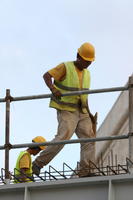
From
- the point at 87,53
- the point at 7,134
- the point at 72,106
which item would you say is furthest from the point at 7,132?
the point at 87,53

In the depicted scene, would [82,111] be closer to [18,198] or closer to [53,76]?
[53,76]

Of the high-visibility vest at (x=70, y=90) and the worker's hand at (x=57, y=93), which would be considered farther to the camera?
the high-visibility vest at (x=70, y=90)

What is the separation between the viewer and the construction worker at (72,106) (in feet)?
41.9

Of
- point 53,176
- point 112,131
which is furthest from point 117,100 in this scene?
point 53,176

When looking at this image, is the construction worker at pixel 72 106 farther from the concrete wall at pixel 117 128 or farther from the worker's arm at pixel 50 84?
the concrete wall at pixel 117 128

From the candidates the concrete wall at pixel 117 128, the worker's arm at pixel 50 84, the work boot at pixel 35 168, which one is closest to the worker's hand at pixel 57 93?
the worker's arm at pixel 50 84

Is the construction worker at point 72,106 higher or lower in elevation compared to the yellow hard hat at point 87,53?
lower

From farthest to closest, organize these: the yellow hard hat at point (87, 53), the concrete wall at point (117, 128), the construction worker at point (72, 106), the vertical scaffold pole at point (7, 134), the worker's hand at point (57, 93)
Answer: the concrete wall at point (117, 128) → the yellow hard hat at point (87, 53) → the construction worker at point (72, 106) → the worker's hand at point (57, 93) → the vertical scaffold pole at point (7, 134)

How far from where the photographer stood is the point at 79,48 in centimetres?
1336

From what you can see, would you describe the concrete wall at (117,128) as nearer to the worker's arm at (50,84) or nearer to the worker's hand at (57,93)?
the worker's arm at (50,84)

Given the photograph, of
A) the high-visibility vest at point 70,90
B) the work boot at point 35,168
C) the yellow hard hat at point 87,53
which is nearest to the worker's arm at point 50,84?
the high-visibility vest at point 70,90

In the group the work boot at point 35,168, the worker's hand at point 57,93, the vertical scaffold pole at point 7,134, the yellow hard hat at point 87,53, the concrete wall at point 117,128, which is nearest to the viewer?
the vertical scaffold pole at point 7,134

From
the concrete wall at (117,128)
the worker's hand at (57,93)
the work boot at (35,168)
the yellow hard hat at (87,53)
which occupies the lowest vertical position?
the work boot at (35,168)

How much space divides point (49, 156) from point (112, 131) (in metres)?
8.28
